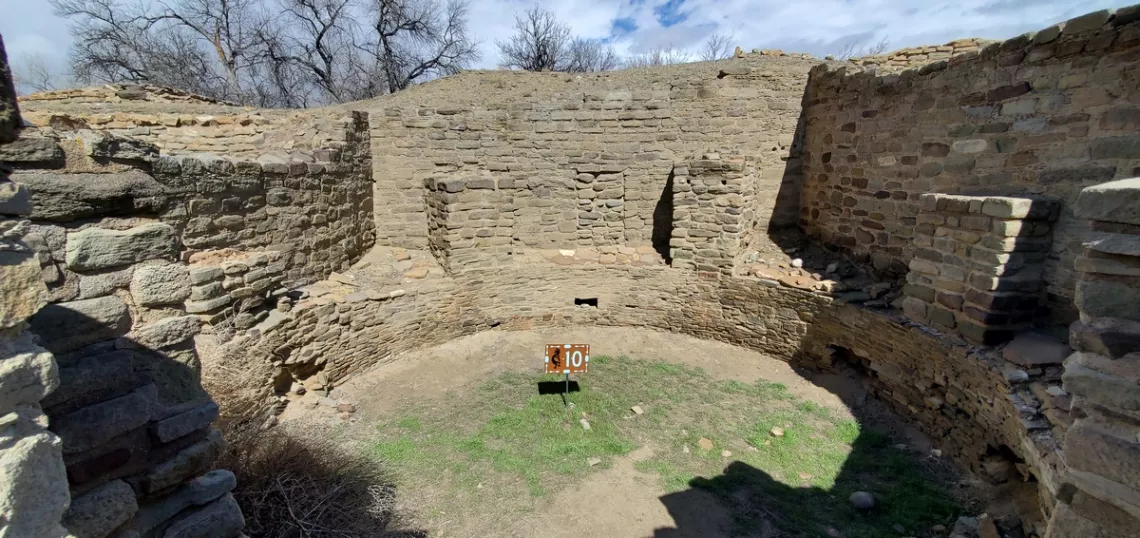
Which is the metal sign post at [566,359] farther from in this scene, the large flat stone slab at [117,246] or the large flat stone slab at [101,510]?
the large flat stone slab at [101,510]

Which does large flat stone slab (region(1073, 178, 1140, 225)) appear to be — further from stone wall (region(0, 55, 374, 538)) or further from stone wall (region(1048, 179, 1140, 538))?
stone wall (region(0, 55, 374, 538))

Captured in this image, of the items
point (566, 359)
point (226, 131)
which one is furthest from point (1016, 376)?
point (226, 131)

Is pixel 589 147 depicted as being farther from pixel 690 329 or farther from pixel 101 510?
pixel 101 510

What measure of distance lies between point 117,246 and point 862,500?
5.20m

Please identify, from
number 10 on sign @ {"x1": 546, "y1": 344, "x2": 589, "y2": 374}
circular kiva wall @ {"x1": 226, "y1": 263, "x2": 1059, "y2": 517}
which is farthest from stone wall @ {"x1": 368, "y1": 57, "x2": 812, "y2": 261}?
number 10 on sign @ {"x1": 546, "y1": 344, "x2": 589, "y2": 374}

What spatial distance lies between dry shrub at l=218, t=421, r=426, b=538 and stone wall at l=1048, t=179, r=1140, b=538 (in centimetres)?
385

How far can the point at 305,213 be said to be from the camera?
6398 mm

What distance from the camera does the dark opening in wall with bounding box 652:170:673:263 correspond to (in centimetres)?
826

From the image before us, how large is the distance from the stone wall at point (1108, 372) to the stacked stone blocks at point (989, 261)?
3277mm

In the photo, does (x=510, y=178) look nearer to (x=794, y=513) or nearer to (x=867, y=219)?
(x=867, y=219)

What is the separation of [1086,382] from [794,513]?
2.86 m

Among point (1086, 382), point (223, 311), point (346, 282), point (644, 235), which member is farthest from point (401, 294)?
point (1086, 382)

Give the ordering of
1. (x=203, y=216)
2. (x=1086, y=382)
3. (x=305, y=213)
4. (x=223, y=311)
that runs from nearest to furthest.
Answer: (x=1086, y=382), (x=223, y=311), (x=203, y=216), (x=305, y=213)

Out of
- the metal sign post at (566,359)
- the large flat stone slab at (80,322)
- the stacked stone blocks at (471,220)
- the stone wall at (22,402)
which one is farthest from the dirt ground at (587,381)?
the stone wall at (22,402)
